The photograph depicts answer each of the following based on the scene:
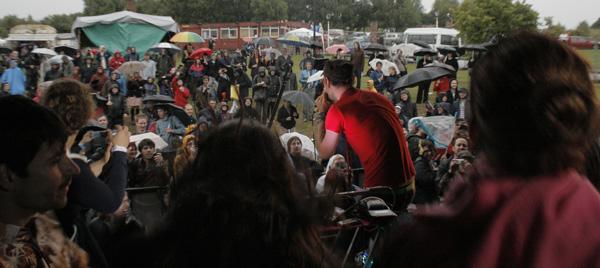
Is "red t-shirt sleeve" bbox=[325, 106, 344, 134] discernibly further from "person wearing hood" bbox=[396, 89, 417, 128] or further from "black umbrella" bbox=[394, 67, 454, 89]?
"black umbrella" bbox=[394, 67, 454, 89]

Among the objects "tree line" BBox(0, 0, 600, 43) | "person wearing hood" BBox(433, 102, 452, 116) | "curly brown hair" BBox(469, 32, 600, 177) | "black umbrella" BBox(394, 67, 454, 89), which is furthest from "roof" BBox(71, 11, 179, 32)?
"tree line" BBox(0, 0, 600, 43)

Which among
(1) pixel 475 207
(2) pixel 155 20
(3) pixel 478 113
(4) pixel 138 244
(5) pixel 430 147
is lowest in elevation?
(5) pixel 430 147

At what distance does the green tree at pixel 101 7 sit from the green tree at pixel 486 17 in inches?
1409

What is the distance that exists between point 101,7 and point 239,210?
57349mm

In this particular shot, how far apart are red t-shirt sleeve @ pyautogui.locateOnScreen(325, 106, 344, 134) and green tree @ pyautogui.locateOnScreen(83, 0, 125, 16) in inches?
2083

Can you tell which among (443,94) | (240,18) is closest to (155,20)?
(443,94)

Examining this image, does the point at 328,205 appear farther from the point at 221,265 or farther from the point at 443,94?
the point at 443,94

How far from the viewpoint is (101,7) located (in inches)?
2116

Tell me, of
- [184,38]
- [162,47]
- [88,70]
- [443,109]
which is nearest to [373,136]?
[443,109]

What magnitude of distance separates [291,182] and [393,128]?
2130mm

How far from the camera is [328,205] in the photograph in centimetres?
139

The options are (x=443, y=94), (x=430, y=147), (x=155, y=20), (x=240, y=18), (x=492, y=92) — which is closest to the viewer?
(x=492, y=92)

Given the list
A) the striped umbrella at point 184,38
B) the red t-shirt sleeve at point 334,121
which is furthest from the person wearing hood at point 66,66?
the red t-shirt sleeve at point 334,121

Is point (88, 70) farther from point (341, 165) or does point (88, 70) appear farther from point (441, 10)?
point (441, 10)
